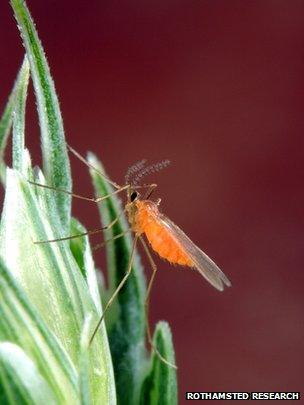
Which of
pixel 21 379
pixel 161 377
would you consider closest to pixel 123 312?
pixel 161 377

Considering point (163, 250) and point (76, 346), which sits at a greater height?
point (163, 250)

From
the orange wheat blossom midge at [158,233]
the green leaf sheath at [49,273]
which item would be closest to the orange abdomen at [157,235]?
the orange wheat blossom midge at [158,233]

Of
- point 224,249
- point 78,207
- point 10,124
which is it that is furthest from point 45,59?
point 224,249

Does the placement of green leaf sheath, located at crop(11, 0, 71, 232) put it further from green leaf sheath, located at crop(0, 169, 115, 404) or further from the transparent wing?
the transparent wing

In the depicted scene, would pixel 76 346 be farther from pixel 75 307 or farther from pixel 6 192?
pixel 6 192

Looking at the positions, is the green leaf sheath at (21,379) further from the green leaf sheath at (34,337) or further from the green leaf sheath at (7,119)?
the green leaf sheath at (7,119)

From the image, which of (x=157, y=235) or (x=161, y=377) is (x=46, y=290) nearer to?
(x=161, y=377)

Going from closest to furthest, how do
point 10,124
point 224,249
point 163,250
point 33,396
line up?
point 33,396
point 10,124
point 163,250
point 224,249
